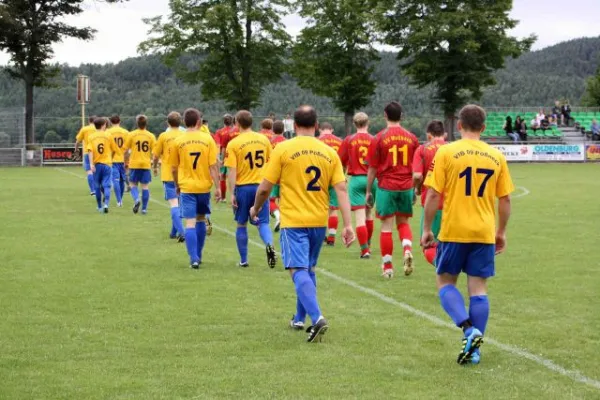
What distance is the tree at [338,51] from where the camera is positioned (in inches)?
2325

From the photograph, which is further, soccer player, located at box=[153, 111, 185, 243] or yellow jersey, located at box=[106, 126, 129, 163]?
yellow jersey, located at box=[106, 126, 129, 163]

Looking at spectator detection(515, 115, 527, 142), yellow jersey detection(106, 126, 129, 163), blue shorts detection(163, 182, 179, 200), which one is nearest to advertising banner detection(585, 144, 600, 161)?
spectator detection(515, 115, 527, 142)

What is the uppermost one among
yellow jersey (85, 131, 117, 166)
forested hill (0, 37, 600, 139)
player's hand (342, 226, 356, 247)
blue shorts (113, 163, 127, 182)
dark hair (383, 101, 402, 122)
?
forested hill (0, 37, 600, 139)

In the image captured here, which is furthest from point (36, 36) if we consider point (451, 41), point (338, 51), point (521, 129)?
point (521, 129)

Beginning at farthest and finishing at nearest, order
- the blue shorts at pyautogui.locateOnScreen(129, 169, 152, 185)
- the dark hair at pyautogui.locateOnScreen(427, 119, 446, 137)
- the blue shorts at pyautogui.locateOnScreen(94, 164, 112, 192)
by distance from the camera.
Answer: the blue shorts at pyautogui.locateOnScreen(94, 164, 112, 192) < the blue shorts at pyautogui.locateOnScreen(129, 169, 152, 185) < the dark hair at pyautogui.locateOnScreen(427, 119, 446, 137)

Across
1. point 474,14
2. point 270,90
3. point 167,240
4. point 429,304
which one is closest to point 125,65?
point 270,90

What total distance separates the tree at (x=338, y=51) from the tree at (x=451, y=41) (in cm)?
156

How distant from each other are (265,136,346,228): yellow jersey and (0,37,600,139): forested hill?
155 ft

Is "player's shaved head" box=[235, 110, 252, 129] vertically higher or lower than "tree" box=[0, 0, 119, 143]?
lower

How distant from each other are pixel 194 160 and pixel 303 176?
4.92 metres

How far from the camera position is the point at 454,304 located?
26.2 ft

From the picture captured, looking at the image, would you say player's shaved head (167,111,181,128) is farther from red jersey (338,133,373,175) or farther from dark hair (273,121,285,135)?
dark hair (273,121,285,135)

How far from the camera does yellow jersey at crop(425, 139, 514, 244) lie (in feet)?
25.6

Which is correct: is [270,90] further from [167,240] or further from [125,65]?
[167,240]
